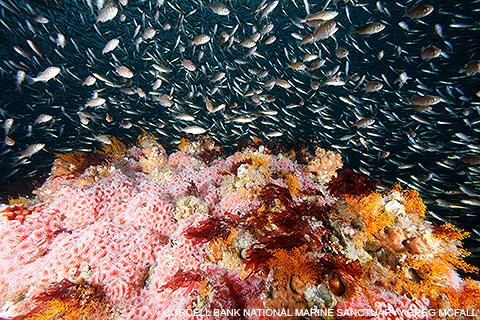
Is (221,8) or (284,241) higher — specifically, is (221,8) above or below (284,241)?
above

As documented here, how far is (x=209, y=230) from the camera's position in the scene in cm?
333

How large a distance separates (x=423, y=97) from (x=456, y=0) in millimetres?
13769

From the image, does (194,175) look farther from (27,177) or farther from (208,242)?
(27,177)

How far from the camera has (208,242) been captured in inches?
130

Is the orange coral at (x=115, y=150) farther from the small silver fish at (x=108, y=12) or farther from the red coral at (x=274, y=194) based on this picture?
the red coral at (x=274, y=194)

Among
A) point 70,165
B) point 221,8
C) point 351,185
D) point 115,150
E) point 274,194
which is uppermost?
point 221,8

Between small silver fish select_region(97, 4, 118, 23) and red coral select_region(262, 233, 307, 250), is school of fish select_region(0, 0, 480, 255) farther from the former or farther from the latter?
red coral select_region(262, 233, 307, 250)

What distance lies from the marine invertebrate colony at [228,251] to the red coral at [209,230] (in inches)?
0.7

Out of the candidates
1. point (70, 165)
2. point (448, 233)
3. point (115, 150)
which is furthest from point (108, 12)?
point (448, 233)

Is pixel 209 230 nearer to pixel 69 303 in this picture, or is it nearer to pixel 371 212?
pixel 69 303

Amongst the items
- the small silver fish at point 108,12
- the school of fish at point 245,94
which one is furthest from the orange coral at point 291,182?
the small silver fish at point 108,12

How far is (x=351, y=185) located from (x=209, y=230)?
2474 millimetres

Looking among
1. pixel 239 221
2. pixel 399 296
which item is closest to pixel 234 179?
pixel 239 221

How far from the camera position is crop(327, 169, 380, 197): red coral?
12.7 feet
